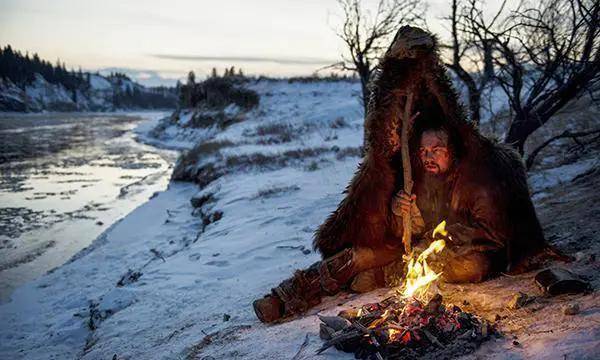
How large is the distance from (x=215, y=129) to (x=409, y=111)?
96.7ft

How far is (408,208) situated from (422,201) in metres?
0.38

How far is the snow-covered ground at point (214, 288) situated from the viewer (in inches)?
128

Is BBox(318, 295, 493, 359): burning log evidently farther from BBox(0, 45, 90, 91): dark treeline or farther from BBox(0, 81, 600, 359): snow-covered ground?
BBox(0, 45, 90, 91): dark treeline

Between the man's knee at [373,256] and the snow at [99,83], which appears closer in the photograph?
the man's knee at [373,256]

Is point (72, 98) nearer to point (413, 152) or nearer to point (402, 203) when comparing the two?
point (413, 152)

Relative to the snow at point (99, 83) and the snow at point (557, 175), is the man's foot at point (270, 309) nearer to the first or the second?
the snow at point (557, 175)

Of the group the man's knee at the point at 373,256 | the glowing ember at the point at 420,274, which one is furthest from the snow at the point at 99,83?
the glowing ember at the point at 420,274

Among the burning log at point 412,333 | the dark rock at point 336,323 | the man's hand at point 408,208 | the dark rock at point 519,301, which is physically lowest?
the dark rock at point 336,323

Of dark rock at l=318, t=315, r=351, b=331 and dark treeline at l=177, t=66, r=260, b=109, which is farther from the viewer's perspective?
dark treeline at l=177, t=66, r=260, b=109

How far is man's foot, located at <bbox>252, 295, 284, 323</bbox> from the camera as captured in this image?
425 centimetres

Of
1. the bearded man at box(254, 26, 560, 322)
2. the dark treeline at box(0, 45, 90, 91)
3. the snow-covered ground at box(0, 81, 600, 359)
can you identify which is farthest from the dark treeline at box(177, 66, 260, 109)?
the dark treeline at box(0, 45, 90, 91)

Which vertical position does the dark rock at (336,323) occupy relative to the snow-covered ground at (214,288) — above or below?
above

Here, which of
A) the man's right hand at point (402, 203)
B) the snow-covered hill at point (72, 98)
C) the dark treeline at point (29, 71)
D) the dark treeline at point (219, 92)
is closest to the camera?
the man's right hand at point (402, 203)

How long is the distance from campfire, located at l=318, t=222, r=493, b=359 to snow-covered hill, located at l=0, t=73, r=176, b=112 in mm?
92260
